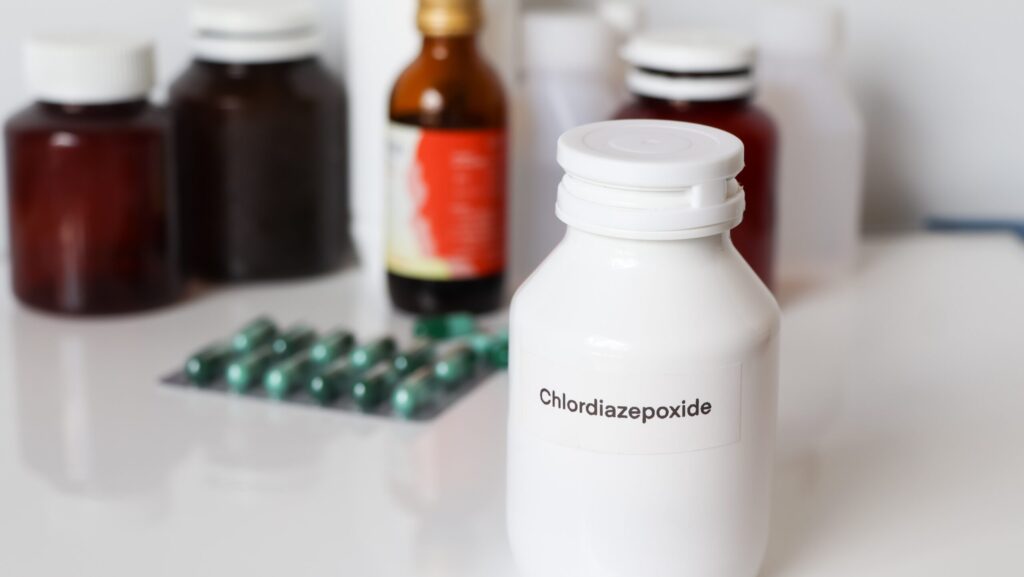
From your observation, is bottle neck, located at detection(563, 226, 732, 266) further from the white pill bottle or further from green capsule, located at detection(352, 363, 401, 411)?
green capsule, located at detection(352, 363, 401, 411)

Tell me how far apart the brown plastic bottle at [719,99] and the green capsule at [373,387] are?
0.78 ft

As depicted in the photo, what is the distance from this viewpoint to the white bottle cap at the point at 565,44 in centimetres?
102

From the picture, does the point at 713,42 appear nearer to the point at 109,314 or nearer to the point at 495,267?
the point at 495,267

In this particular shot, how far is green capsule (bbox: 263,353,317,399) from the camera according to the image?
0.83m

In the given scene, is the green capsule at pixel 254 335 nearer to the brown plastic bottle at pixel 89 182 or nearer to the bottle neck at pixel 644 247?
the brown plastic bottle at pixel 89 182

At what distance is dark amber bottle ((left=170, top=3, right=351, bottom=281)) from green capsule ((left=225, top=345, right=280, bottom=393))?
0.18m

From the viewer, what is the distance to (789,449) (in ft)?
2.52

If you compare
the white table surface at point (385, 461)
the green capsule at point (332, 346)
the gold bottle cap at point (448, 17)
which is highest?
the gold bottle cap at point (448, 17)

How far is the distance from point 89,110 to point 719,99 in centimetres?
40

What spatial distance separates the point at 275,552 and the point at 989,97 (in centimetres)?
78

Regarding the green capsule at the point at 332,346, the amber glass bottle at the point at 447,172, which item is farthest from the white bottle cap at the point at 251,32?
the green capsule at the point at 332,346

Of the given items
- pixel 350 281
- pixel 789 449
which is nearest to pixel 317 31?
pixel 350 281

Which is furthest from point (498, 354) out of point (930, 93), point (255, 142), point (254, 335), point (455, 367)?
point (930, 93)

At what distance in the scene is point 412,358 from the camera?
A: 0.87 m
